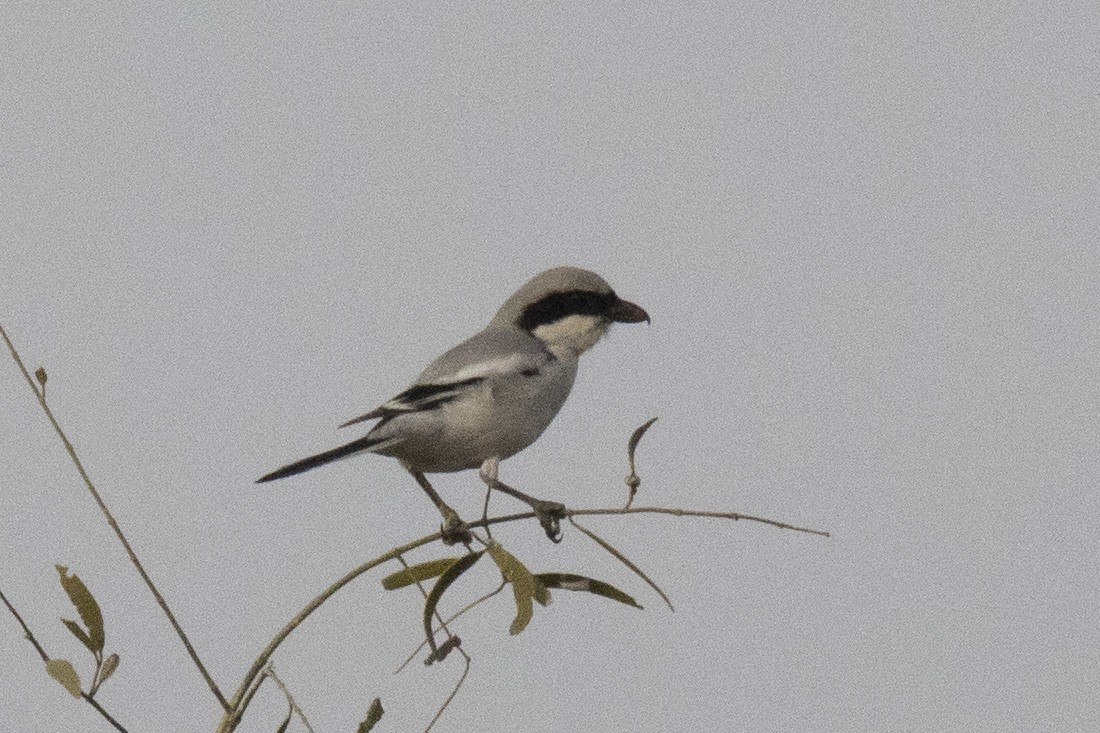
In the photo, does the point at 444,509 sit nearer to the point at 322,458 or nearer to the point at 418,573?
the point at 322,458

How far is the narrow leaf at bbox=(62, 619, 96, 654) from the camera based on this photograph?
192 centimetres

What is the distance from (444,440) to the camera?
3.66m

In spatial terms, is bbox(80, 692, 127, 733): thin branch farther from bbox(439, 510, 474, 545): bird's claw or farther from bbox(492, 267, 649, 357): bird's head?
bbox(492, 267, 649, 357): bird's head

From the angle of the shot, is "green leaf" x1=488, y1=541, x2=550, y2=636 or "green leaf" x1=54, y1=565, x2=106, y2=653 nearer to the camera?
"green leaf" x1=54, y1=565, x2=106, y2=653

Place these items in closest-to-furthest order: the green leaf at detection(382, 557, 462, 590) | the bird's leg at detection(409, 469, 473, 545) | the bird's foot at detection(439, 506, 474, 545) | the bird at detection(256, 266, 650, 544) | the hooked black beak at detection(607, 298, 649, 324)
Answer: the green leaf at detection(382, 557, 462, 590), the bird's foot at detection(439, 506, 474, 545), the bird's leg at detection(409, 469, 473, 545), the bird at detection(256, 266, 650, 544), the hooked black beak at detection(607, 298, 649, 324)

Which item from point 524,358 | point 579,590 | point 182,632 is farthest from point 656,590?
point 524,358

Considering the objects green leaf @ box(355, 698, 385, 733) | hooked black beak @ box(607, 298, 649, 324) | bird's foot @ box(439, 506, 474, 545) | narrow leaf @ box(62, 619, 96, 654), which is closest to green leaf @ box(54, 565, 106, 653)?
narrow leaf @ box(62, 619, 96, 654)

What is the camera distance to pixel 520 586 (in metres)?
2.19

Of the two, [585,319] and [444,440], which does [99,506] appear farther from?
[585,319]

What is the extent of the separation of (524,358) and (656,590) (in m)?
2.10

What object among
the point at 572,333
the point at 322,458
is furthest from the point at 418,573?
the point at 572,333

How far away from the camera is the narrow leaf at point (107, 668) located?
1.87 metres

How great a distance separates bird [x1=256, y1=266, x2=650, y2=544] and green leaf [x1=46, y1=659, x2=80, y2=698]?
1.37m

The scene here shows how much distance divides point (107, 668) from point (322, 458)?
53.2 inches
